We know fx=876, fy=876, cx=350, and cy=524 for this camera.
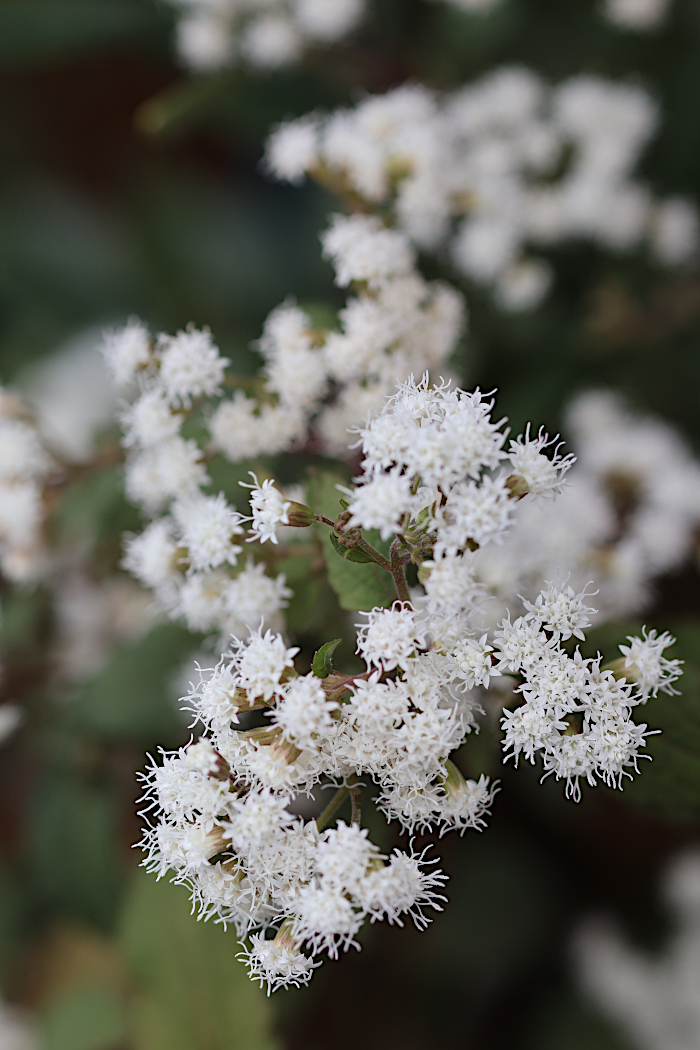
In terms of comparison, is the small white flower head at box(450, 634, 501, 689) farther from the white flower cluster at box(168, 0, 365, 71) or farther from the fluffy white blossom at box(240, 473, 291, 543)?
the white flower cluster at box(168, 0, 365, 71)

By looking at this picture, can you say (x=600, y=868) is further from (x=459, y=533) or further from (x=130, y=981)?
(x=459, y=533)

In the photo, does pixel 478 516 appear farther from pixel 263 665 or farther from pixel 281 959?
pixel 281 959

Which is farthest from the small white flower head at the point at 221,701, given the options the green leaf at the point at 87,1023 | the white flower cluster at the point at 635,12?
the white flower cluster at the point at 635,12

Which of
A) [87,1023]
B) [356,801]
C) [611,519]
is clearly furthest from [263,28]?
[87,1023]

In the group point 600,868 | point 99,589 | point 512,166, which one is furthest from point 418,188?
point 600,868

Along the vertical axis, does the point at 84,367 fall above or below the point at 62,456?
above

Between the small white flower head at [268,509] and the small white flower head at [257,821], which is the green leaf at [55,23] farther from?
the small white flower head at [257,821]
